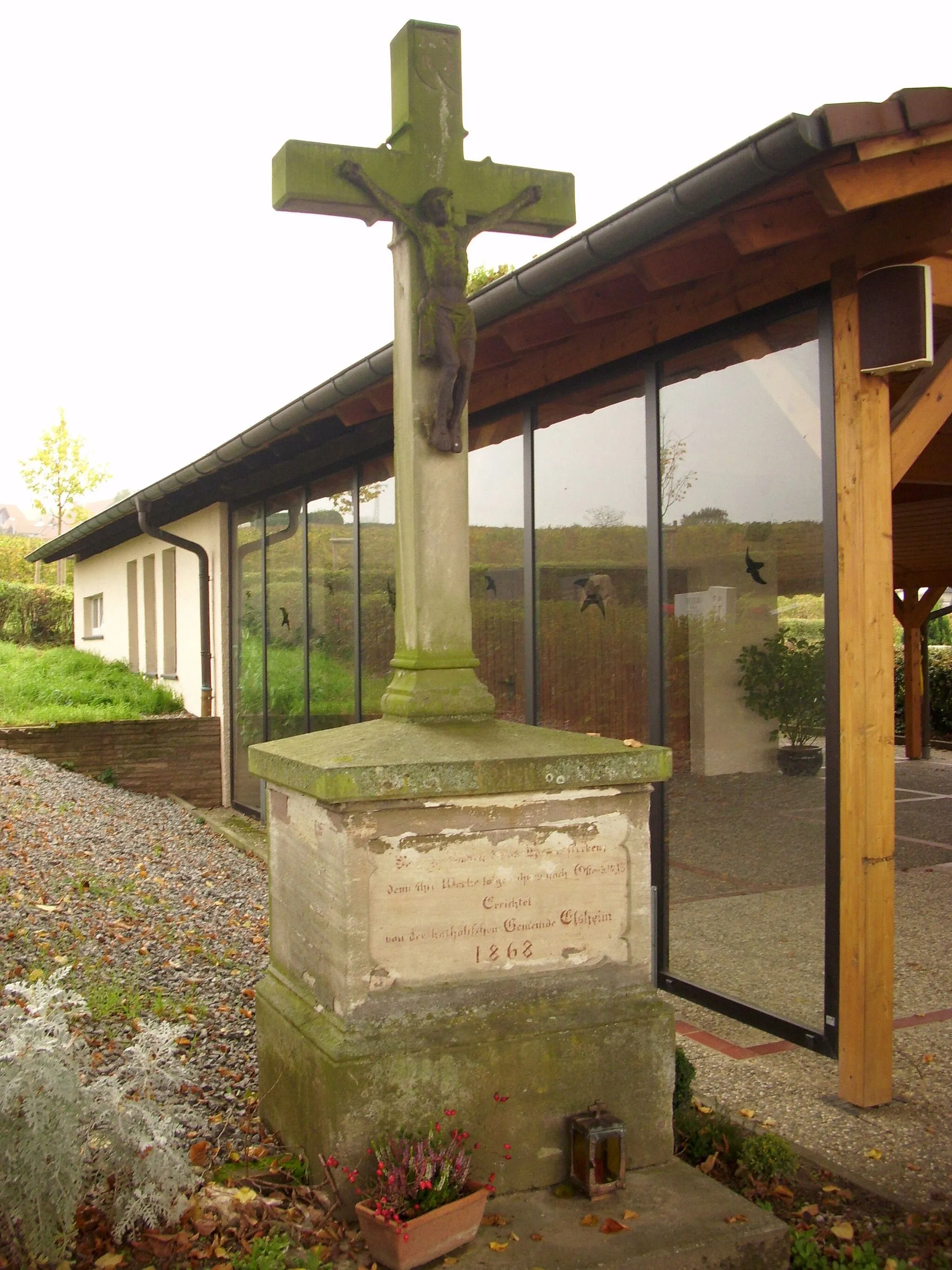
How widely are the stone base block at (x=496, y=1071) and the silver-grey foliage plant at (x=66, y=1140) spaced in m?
0.40

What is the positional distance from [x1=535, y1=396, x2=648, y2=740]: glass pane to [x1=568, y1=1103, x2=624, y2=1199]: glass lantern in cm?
273

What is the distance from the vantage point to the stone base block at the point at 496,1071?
9.99ft

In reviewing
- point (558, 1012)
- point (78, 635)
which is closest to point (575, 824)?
point (558, 1012)

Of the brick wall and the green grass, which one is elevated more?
the green grass

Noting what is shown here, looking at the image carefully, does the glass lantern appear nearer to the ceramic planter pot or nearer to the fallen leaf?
the fallen leaf

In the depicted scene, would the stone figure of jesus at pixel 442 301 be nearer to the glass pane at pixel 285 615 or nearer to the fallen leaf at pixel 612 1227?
the fallen leaf at pixel 612 1227

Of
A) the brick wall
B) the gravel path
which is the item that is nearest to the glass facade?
the gravel path

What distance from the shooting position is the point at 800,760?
15.6 feet

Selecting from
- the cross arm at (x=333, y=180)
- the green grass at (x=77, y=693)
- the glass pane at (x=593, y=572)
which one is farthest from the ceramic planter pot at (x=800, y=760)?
the green grass at (x=77, y=693)

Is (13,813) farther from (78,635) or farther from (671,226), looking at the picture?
(78,635)

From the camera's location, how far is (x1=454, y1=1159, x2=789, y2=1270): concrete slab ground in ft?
9.04

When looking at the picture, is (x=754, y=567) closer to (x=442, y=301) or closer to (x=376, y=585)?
(x=442, y=301)

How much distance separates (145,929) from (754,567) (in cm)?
349

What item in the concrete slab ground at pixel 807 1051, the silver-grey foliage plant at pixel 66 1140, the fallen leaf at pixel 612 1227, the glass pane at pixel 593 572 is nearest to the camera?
the silver-grey foliage plant at pixel 66 1140
